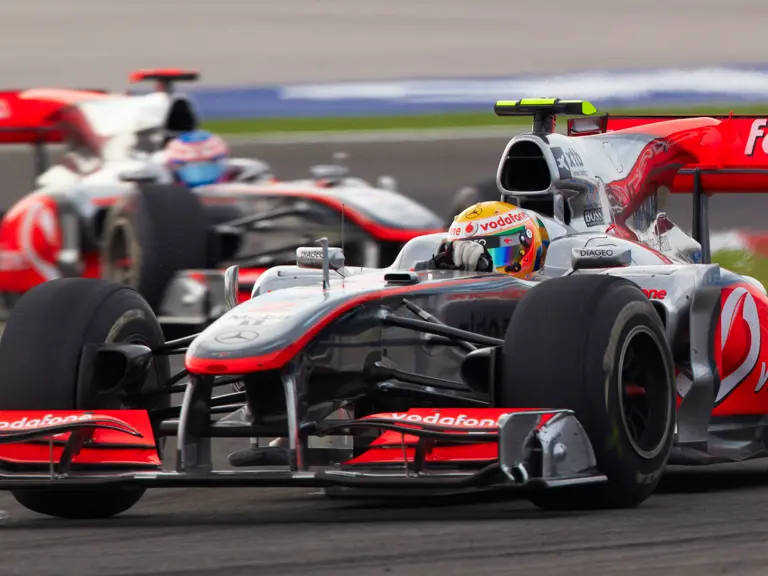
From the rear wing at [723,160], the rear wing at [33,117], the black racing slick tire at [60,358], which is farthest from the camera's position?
the rear wing at [33,117]

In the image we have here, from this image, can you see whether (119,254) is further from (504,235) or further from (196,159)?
(504,235)

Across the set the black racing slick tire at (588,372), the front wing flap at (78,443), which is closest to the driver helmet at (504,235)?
the black racing slick tire at (588,372)

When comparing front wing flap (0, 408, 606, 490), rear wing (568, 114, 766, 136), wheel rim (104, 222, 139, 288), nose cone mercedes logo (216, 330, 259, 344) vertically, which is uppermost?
rear wing (568, 114, 766, 136)

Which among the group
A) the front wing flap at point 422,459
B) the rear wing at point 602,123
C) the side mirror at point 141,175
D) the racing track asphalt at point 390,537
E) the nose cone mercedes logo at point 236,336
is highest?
the rear wing at point 602,123

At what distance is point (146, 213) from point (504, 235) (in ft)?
24.0

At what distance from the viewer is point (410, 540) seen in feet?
19.8

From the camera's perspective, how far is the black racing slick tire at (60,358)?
7164mm

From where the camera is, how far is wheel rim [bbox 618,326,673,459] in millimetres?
6996

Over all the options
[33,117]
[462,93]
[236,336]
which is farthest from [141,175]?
[462,93]

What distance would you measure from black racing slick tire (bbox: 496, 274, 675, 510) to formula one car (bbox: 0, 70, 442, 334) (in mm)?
7795

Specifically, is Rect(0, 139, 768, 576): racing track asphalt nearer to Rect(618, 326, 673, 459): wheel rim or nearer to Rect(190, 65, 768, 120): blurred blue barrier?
Rect(618, 326, 673, 459): wheel rim

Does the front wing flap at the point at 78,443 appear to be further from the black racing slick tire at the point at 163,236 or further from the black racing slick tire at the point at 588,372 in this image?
the black racing slick tire at the point at 163,236

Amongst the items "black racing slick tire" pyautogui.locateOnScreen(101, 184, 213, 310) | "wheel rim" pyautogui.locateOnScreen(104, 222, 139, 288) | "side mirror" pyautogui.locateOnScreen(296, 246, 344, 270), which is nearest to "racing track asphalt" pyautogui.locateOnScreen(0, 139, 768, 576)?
"side mirror" pyautogui.locateOnScreen(296, 246, 344, 270)

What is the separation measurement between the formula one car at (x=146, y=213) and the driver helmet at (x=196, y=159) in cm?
14
